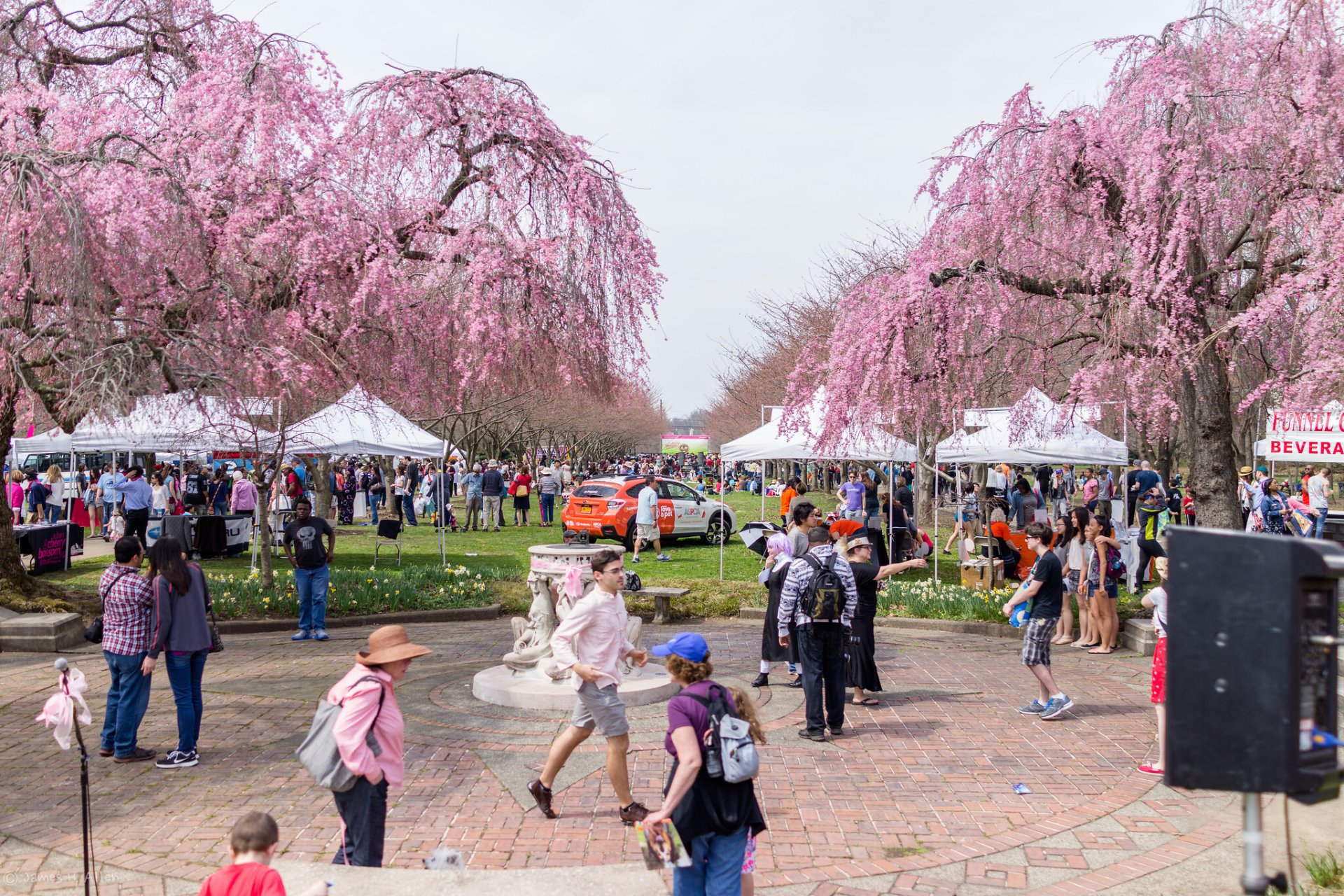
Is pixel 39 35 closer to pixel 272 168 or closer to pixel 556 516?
pixel 272 168

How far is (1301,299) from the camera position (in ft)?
35.9

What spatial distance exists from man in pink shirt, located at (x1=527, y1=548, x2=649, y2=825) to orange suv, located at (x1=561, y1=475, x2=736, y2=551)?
1643 cm

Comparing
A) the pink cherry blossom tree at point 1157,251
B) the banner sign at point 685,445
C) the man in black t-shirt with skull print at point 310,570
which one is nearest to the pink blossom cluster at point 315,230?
the man in black t-shirt with skull print at point 310,570

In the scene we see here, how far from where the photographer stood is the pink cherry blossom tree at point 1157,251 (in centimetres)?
1078

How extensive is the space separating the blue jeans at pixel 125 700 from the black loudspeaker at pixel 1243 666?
687 centimetres

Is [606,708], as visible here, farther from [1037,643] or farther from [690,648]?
[1037,643]

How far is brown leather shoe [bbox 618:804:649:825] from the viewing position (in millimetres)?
5996

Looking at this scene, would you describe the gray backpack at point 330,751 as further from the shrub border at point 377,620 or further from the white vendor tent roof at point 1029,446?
the white vendor tent roof at point 1029,446

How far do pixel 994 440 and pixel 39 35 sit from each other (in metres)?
15.2

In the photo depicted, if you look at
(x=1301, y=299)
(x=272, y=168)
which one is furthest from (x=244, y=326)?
(x=1301, y=299)

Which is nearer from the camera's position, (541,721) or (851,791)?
(851,791)

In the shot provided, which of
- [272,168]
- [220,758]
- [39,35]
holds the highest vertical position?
[39,35]

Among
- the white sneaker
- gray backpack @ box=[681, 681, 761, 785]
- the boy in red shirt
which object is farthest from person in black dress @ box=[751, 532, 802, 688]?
the boy in red shirt

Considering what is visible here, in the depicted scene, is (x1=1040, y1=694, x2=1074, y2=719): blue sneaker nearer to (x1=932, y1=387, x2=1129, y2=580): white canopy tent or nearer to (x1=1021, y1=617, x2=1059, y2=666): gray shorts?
(x1=1021, y1=617, x2=1059, y2=666): gray shorts
